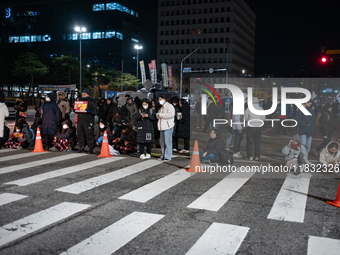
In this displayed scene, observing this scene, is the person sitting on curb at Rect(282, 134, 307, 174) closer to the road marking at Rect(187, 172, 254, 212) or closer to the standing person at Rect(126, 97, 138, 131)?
the road marking at Rect(187, 172, 254, 212)

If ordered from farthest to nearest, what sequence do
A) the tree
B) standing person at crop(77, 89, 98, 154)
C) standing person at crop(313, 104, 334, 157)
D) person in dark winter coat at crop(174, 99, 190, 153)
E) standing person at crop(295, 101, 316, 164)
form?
1. the tree
2. person in dark winter coat at crop(174, 99, 190, 153)
3. standing person at crop(77, 89, 98, 154)
4. standing person at crop(313, 104, 334, 157)
5. standing person at crop(295, 101, 316, 164)

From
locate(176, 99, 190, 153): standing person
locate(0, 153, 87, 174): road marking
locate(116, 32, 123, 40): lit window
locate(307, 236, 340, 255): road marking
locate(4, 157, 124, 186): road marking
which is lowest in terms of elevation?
locate(307, 236, 340, 255): road marking

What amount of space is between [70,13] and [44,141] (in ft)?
345

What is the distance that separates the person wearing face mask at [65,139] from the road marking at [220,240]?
7927mm

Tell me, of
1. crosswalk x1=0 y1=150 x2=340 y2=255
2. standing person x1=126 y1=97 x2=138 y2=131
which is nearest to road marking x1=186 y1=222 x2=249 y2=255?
crosswalk x1=0 y1=150 x2=340 y2=255

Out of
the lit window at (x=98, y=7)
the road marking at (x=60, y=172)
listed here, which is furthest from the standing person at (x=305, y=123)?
the lit window at (x=98, y=7)

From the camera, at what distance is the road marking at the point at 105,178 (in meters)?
6.89

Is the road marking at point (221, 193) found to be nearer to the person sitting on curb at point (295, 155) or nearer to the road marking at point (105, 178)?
the person sitting on curb at point (295, 155)

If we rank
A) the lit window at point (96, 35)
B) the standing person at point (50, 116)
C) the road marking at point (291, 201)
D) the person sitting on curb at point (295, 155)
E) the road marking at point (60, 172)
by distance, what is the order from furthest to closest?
the lit window at point (96, 35), the standing person at point (50, 116), the person sitting on curb at point (295, 155), the road marking at point (60, 172), the road marking at point (291, 201)

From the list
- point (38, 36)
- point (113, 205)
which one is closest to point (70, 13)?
point (38, 36)

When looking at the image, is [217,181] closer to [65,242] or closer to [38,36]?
[65,242]

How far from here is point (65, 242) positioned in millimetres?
4328

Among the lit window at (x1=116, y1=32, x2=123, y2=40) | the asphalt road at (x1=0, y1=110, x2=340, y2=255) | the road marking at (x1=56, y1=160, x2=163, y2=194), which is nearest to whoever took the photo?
the asphalt road at (x1=0, y1=110, x2=340, y2=255)

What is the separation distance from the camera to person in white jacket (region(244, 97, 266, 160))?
33.1ft
